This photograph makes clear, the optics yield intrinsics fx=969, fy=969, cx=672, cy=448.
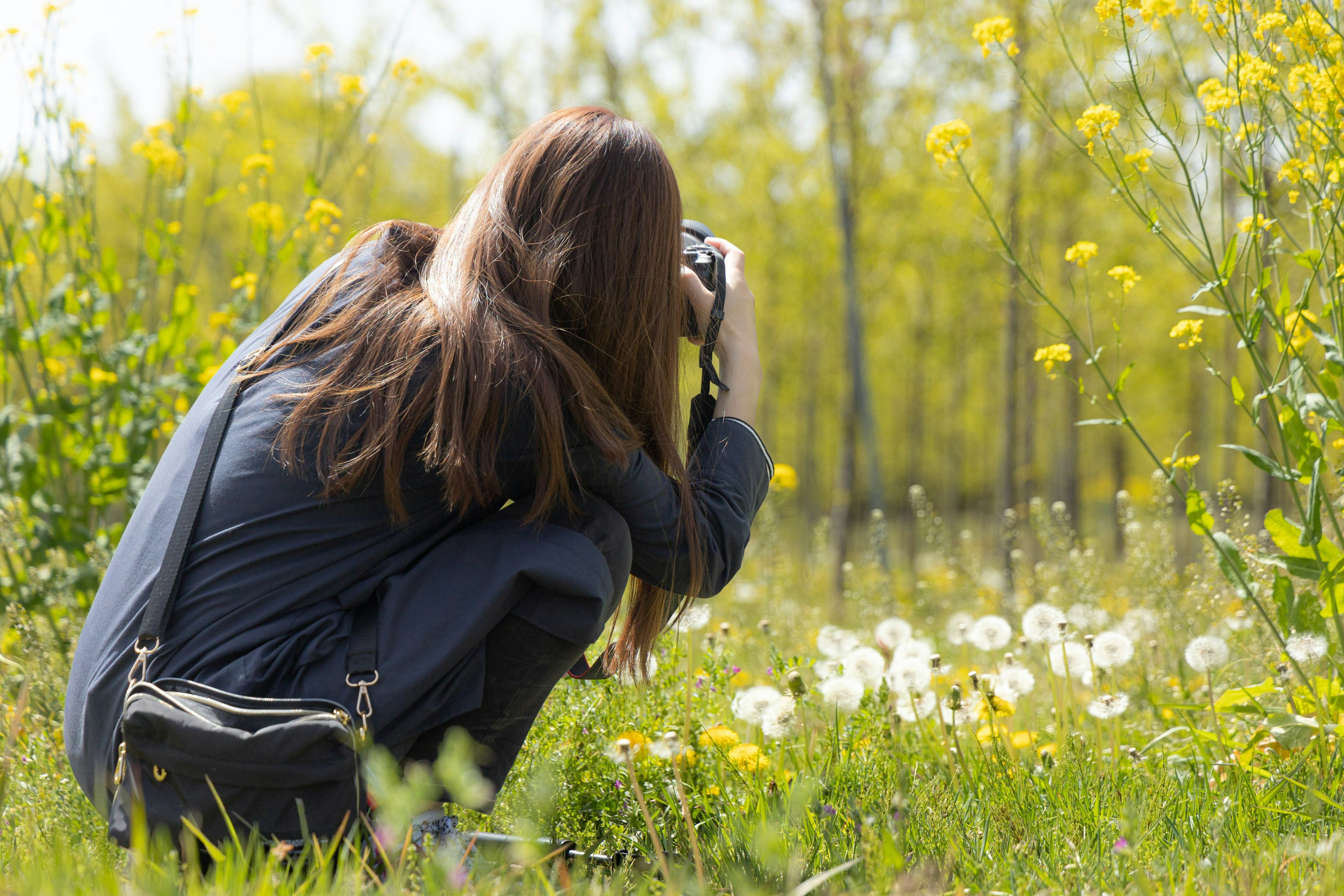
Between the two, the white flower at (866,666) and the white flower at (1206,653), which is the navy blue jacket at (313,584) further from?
the white flower at (1206,653)

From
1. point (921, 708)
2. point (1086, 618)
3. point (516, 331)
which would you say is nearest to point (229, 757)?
point (516, 331)

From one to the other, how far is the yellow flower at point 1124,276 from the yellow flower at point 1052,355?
0.18 meters

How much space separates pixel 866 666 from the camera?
7.63 ft

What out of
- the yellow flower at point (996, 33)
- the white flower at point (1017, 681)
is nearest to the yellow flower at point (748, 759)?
the white flower at point (1017, 681)

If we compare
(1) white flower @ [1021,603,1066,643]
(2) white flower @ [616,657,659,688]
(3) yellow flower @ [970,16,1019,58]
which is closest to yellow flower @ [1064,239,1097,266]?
(3) yellow flower @ [970,16,1019,58]

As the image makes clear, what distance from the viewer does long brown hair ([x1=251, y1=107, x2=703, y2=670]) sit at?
1488mm

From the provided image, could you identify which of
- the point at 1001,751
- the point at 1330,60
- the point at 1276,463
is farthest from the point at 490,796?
the point at 1330,60

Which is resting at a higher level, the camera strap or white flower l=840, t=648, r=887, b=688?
the camera strap

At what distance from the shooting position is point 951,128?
2203mm

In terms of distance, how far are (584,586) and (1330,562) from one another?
1.54 m

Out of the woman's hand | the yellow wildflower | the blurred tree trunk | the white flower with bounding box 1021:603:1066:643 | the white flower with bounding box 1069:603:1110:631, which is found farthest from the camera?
the blurred tree trunk

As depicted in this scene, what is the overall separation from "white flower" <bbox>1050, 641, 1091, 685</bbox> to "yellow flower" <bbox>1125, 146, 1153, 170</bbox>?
1.06m

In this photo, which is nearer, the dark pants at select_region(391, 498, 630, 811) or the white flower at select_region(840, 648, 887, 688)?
the dark pants at select_region(391, 498, 630, 811)

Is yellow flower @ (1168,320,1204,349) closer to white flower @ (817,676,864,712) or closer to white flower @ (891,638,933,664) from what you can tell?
white flower @ (891,638,933,664)
